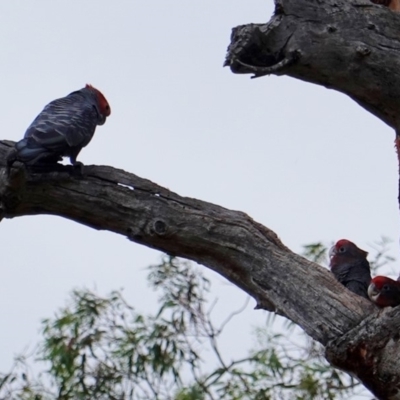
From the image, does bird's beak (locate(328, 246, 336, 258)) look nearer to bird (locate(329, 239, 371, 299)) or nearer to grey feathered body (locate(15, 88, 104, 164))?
bird (locate(329, 239, 371, 299))

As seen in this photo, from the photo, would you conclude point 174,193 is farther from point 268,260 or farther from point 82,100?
point 82,100

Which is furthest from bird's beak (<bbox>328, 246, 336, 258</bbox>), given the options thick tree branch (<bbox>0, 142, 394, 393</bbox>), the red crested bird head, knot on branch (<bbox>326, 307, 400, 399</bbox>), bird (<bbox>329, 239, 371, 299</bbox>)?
knot on branch (<bbox>326, 307, 400, 399</bbox>)

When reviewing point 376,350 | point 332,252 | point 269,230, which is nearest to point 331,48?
point 269,230

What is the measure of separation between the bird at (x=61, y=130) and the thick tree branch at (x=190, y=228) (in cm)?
7

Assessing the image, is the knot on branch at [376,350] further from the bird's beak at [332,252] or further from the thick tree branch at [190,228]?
the bird's beak at [332,252]

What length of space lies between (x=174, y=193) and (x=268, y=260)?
0.43m

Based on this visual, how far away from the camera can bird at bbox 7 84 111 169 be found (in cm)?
397

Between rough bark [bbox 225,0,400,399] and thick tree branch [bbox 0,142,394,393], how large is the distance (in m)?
0.11

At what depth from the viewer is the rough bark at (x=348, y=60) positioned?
11.7 ft

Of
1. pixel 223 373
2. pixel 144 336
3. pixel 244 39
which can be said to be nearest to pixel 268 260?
pixel 244 39

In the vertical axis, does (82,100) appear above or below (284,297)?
above

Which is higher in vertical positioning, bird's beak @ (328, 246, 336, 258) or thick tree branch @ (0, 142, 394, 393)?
bird's beak @ (328, 246, 336, 258)

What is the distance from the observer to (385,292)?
12.7ft

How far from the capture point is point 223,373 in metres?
6.46
